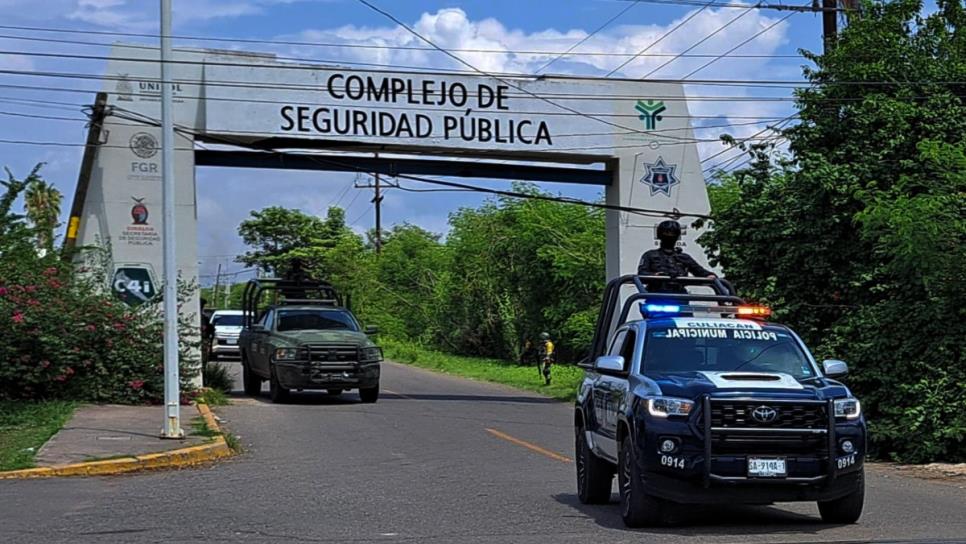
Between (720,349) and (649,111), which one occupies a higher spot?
(649,111)

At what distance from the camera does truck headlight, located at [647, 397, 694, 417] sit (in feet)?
30.4

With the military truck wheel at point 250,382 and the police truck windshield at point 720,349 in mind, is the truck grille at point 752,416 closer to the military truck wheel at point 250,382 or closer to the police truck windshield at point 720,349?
the police truck windshield at point 720,349

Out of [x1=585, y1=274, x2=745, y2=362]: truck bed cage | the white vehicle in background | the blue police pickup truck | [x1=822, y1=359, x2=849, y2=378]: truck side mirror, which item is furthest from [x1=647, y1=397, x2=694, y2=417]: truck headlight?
the white vehicle in background

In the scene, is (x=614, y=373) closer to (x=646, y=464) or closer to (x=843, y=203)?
(x=646, y=464)

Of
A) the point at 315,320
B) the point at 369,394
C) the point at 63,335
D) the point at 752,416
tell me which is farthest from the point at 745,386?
the point at 315,320

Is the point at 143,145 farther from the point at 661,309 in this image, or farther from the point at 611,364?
the point at 611,364

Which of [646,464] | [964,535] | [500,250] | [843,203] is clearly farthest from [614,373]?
[500,250]

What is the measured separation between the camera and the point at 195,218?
2541 centimetres

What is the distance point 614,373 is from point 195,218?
16.7m

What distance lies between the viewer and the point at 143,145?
25.2 meters

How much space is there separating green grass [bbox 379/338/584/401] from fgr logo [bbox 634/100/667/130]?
5.73 m

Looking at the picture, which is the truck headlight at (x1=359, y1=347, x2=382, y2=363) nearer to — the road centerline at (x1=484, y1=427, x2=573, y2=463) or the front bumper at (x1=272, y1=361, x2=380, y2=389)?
the front bumper at (x1=272, y1=361, x2=380, y2=389)

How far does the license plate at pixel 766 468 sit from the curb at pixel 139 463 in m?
8.00

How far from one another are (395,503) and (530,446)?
245 inches
